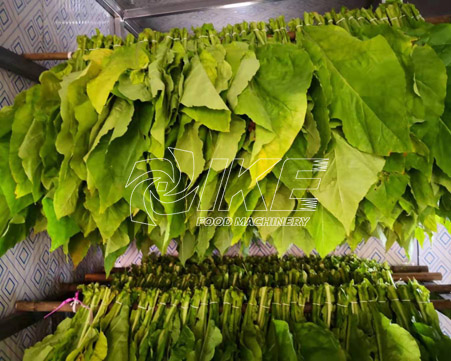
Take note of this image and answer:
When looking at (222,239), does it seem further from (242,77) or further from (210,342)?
(242,77)

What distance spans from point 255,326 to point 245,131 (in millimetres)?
557

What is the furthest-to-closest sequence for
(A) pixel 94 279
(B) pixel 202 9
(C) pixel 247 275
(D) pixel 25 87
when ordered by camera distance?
(B) pixel 202 9
(A) pixel 94 279
(C) pixel 247 275
(D) pixel 25 87

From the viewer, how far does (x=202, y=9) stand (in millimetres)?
1334

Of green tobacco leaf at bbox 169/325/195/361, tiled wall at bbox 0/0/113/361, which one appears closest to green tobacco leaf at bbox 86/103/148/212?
green tobacco leaf at bbox 169/325/195/361

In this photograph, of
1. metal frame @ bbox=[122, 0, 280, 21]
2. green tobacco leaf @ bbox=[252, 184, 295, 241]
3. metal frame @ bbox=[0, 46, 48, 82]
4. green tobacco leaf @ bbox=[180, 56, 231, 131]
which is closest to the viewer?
green tobacco leaf @ bbox=[180, 56, 231, 131]

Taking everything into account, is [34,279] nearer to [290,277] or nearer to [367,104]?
[290,277]

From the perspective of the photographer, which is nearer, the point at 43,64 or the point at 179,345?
the point at 179,345

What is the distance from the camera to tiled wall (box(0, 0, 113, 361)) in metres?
0.91

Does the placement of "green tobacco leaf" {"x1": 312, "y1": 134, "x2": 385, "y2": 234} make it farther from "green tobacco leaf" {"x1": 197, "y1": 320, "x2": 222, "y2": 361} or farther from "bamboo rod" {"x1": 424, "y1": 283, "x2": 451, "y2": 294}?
"bamboo rod" {"x1": 424, "y1": 283, "x2": 451, "y2": 294}

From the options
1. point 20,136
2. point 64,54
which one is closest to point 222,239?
point 20,136

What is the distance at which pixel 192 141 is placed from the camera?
59 centimetres

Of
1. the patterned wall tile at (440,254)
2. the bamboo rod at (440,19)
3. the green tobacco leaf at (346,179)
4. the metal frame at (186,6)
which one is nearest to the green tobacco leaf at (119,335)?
the green tobacco leaf at (346,179)

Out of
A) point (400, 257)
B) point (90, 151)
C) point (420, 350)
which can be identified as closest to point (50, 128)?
point (90, 151)

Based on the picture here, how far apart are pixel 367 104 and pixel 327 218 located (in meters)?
0.23
